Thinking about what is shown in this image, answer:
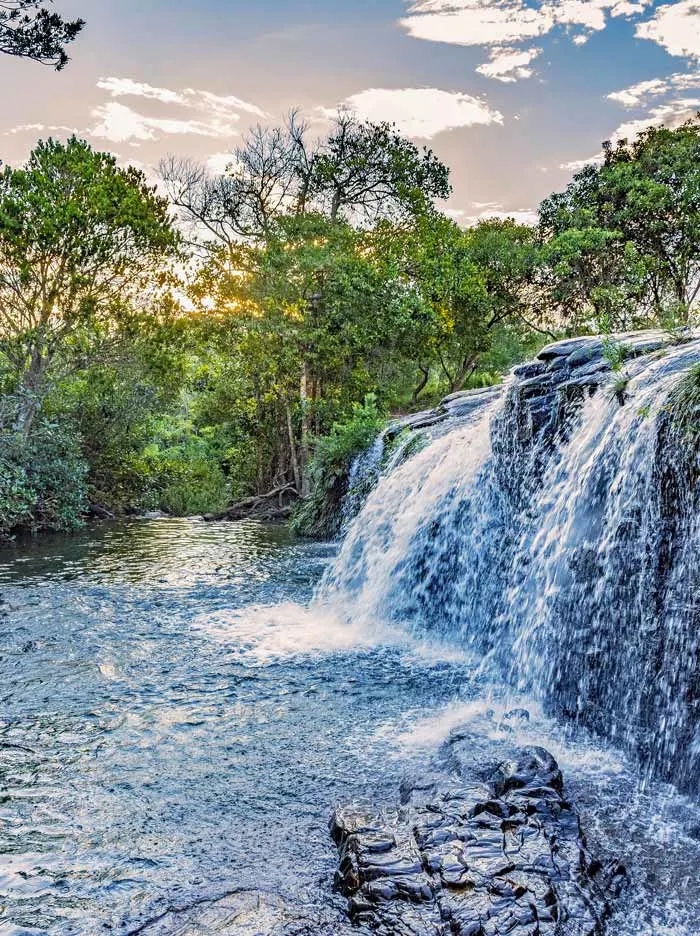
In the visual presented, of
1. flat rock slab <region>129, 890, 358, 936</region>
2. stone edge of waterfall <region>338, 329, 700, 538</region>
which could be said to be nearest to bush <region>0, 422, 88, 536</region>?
stone edge of waterfall <region>338, 329, 700, 538</region>

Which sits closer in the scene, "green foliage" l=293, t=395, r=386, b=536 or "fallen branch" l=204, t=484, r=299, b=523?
"green foliage" l=293, t=395, r=386, b=536

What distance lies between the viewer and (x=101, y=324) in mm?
14578

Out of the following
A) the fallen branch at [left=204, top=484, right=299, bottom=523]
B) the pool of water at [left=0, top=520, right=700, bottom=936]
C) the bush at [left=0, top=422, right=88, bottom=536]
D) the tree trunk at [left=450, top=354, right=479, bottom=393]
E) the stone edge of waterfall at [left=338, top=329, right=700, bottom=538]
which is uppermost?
the tree trunk at [left=450, top=354, right=479, bottom=393]

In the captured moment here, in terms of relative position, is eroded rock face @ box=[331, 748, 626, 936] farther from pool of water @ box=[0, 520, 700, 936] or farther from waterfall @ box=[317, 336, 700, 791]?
waterfall @ box=[317, 336, 700, 791]

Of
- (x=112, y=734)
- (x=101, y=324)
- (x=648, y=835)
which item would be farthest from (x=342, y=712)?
(x=101, y=324)

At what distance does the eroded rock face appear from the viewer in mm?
2484

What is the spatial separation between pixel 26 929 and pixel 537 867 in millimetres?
2071

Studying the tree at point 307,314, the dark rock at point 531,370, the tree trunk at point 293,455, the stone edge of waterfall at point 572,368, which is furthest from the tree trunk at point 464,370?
the dark rock at point 531,370

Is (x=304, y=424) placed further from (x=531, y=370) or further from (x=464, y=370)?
(x=531, y=370)

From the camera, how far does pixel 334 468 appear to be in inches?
550

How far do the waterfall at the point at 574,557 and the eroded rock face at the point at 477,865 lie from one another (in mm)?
1171

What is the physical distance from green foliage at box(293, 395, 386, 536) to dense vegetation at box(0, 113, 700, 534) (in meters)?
0.07

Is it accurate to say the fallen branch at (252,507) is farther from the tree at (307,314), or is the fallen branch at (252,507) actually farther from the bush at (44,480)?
the bush at (44,480)

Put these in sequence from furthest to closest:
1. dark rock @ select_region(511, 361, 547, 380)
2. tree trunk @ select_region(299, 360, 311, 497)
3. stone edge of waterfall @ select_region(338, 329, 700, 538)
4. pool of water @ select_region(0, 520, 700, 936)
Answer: tree trunk @ select_region(299, 360, 311, 497), dark rock @ select_region(511, 361, 547, 380), stone edge of waterfall @ select_region(338, 329, 700, 538), pool of water @ select_region(0, 520, 700, 936)
